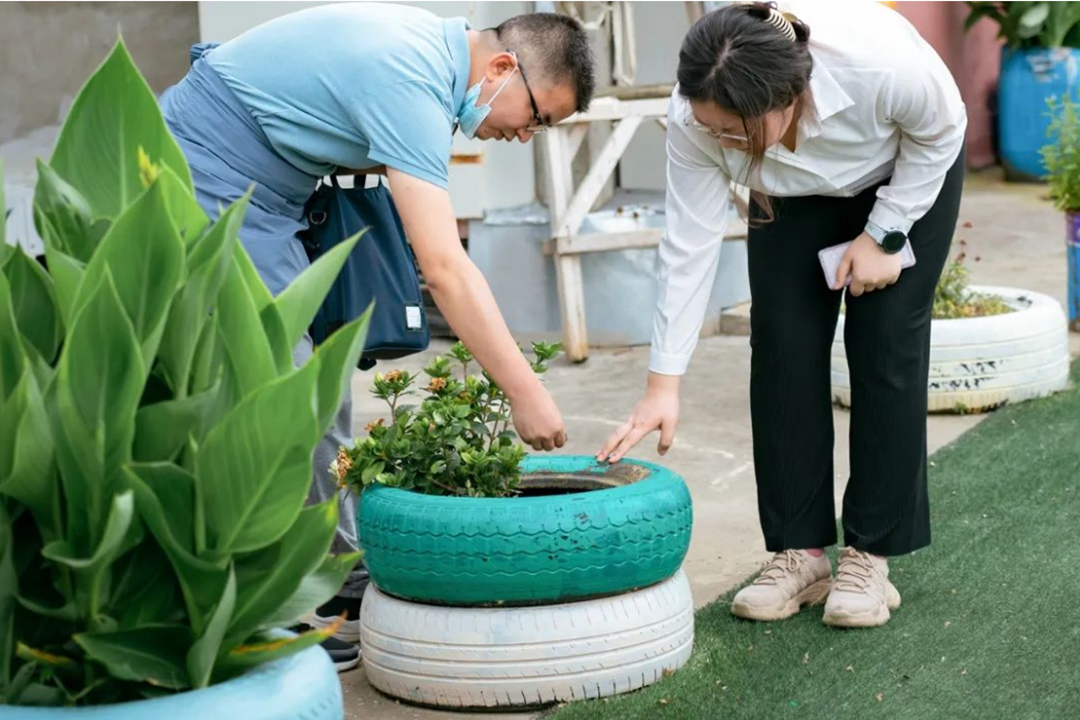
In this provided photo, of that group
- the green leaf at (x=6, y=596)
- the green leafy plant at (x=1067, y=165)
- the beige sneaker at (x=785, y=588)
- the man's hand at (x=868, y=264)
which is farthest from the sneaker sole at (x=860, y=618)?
the green leafy plant at (x=1067, y=165)

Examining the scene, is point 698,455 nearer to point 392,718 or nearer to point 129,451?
point 392,718

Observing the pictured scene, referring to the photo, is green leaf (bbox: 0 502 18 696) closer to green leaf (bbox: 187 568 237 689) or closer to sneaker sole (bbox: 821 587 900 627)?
green leaf (bbox: 187 568 237 689)

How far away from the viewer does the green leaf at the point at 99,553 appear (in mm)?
1768

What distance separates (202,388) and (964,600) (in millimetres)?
2257

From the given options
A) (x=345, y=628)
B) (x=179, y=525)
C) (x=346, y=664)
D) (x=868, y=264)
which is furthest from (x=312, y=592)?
(x=868, y=264)

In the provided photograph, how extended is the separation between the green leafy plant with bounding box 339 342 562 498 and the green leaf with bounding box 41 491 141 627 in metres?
1.26

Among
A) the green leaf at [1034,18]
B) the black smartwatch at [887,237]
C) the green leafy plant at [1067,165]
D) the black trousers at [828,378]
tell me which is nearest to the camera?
the black smartwatch at [887,237]

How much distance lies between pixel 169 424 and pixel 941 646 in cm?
206

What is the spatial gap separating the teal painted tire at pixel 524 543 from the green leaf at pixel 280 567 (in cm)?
103

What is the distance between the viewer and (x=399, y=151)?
9.50ft

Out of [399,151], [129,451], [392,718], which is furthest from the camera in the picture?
[392,718]

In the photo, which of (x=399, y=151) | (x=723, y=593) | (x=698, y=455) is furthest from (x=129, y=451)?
(x=698, y=455)

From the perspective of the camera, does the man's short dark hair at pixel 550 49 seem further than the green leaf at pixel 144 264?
Yes

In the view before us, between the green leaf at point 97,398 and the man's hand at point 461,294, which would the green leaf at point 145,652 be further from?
the man's hand at point 461,294
